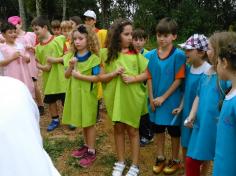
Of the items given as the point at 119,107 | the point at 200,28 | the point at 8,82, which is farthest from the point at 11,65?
the point at 200,28

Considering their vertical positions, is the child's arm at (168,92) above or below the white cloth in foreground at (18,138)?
below

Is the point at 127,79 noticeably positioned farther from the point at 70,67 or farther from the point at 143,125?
the point at 143,125

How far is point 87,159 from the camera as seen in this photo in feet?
14.7

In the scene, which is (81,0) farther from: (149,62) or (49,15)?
(149,62)

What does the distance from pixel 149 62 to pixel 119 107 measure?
557 millimetres

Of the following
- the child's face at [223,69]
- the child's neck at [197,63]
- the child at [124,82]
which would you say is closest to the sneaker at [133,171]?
the child at [124,82]

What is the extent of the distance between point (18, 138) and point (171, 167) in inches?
119

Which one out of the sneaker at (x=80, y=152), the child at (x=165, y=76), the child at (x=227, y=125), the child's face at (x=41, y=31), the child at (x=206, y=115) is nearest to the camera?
the child at (x=227, y=125)

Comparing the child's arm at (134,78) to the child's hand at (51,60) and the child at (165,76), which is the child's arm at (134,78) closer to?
the child at (165,76)

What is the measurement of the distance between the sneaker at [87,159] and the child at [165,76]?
3.03ft

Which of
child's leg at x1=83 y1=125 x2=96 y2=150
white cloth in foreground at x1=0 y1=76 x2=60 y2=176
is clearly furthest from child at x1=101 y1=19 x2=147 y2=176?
white cloth in foreground at x1=0 y1=76 x2=60 y2=176

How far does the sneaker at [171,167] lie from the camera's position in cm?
408

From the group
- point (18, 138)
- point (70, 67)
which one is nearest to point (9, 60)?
point (70, 67)

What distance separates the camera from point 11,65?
5.20m
